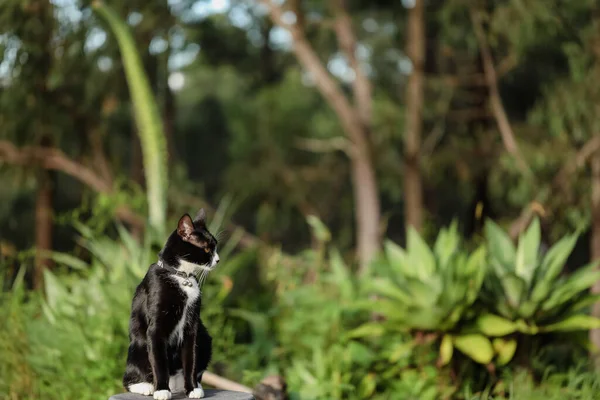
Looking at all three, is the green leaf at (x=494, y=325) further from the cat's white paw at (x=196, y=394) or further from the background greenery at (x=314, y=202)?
the cat's white paw at (x=196, y=394)

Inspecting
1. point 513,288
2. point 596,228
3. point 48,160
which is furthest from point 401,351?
point 48,160

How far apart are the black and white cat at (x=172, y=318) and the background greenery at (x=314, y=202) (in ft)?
6.73

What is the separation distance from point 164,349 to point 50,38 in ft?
26.2

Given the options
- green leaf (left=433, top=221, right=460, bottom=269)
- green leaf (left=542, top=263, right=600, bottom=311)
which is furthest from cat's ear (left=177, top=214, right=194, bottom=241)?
green leaf (left=542, top=263, right=600, bottom=311)

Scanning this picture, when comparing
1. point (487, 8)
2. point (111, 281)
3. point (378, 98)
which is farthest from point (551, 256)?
point (378, 98)

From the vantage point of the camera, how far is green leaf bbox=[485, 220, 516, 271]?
6.60 meters

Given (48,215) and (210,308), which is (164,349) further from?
(48,215)

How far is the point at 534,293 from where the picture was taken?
6098 mm

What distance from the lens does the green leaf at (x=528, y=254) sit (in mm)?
6321

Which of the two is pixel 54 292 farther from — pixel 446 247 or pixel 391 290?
pixel 446 247

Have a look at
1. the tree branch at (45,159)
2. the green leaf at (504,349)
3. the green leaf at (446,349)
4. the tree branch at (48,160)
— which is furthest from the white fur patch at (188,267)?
the tree branch at (45,159)

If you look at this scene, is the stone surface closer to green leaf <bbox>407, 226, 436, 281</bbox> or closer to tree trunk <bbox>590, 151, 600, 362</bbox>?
green leaf <bbox>407, 226, 436, 281</bbox>

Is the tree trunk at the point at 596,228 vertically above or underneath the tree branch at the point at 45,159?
underneath

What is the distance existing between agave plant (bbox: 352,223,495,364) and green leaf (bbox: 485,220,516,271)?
0.25 meters
